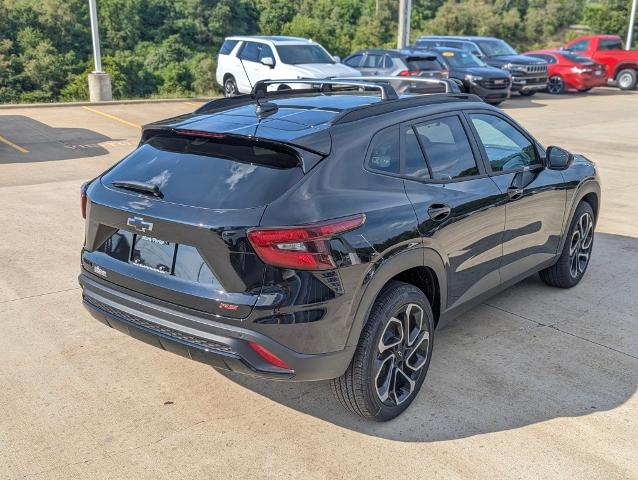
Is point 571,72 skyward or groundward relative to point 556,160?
groundward

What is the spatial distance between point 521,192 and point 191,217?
252cm

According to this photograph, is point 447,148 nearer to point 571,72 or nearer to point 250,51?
point 250,51

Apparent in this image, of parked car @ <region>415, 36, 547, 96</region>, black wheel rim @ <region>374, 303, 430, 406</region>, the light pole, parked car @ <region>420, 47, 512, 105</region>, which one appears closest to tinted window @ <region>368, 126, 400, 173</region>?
black wheel rim @ <region>374, 303, 430, 406</region>

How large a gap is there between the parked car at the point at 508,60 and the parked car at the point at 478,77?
6.85 ft

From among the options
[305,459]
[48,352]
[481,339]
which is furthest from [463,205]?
[48,352]

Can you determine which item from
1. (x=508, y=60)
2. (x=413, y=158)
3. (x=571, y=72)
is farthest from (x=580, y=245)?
(x=571, y=72)

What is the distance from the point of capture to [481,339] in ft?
15.6

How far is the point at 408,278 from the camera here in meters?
3.95

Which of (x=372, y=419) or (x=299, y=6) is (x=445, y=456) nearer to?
(x=372, y=419)

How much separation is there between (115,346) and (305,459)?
1.74 metres

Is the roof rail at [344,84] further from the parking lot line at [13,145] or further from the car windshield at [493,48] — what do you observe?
the car windshield at [493,48]

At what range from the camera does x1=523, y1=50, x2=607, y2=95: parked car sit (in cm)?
2406

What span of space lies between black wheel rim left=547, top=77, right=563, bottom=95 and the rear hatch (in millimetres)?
23467

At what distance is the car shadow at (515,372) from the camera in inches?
148
